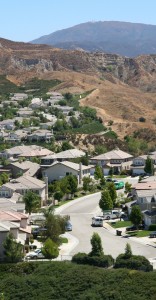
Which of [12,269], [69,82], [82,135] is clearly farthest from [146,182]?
[69,82]

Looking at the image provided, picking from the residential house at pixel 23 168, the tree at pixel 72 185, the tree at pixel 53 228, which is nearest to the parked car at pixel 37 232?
the tree at pixel 53 228

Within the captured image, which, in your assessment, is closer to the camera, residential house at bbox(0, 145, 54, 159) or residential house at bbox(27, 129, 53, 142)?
residential house at bbox(0, 145, 54, 159)

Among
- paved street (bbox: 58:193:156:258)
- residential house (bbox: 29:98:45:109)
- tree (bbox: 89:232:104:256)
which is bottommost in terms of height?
paved street (bbox: 58:193:156:258)

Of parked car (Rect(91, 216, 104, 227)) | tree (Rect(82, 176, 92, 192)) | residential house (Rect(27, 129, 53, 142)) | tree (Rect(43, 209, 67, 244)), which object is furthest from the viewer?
residential house (Rect(27, 129, 53, 142))

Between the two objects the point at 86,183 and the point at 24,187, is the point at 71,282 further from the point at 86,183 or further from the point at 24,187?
the point at 86,183

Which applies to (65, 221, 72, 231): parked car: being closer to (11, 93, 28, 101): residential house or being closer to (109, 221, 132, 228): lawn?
(109, 221, 132, 228): lawn

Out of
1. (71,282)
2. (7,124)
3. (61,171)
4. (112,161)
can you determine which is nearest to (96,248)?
(71,282)

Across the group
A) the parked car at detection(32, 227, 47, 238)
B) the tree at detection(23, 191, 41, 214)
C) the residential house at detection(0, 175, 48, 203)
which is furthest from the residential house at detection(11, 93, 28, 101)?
the parked car at detection(32, 227, 47, 238)
